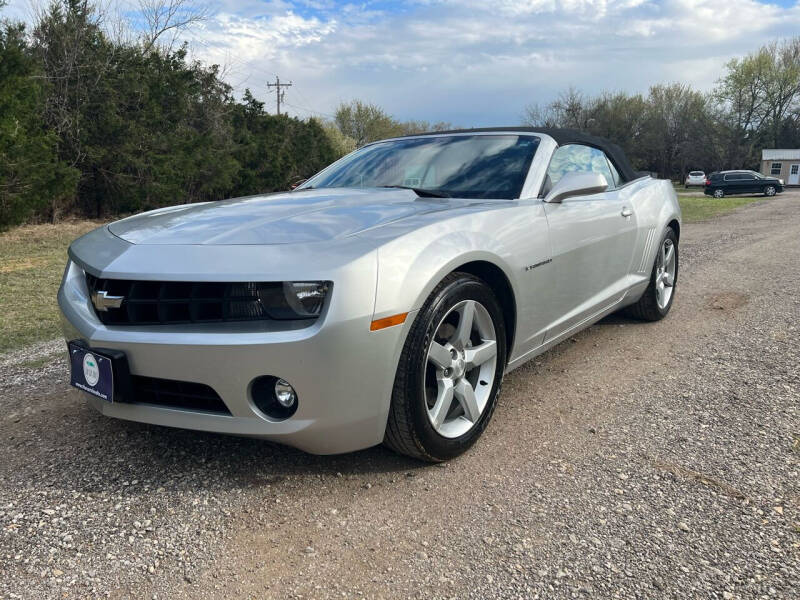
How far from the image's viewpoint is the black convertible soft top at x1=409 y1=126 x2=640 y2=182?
3.61 meters

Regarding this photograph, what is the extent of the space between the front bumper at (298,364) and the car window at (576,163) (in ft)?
5.16

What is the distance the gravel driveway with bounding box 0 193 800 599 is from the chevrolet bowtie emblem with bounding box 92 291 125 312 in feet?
2.26

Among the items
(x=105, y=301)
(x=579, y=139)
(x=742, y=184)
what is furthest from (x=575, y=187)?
(x=742, y=184)

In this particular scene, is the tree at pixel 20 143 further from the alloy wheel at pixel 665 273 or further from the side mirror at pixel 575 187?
the alloy wheel at pixel 665 273

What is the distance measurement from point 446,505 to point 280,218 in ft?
4.38

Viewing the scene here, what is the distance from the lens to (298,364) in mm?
2020

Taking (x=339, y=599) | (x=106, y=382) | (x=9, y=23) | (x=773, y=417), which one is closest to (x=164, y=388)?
(x=106, y=382)

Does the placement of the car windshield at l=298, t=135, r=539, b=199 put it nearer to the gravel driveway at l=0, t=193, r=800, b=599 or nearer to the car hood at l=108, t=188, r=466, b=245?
the car hood at l=108, t=188, r=466, b=245

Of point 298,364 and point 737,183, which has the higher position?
point 298,364

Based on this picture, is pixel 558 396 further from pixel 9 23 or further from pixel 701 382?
pixel 9 23

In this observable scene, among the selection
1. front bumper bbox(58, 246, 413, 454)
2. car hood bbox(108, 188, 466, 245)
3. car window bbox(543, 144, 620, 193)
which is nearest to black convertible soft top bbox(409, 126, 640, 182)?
car window bbox(543, 144, 620, 193)

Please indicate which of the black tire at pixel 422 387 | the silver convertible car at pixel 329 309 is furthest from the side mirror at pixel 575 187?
the black tire at pixel 422 387

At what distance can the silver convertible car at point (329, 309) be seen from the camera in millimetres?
2051

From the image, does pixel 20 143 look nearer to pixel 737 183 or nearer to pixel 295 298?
pixel 295 298
